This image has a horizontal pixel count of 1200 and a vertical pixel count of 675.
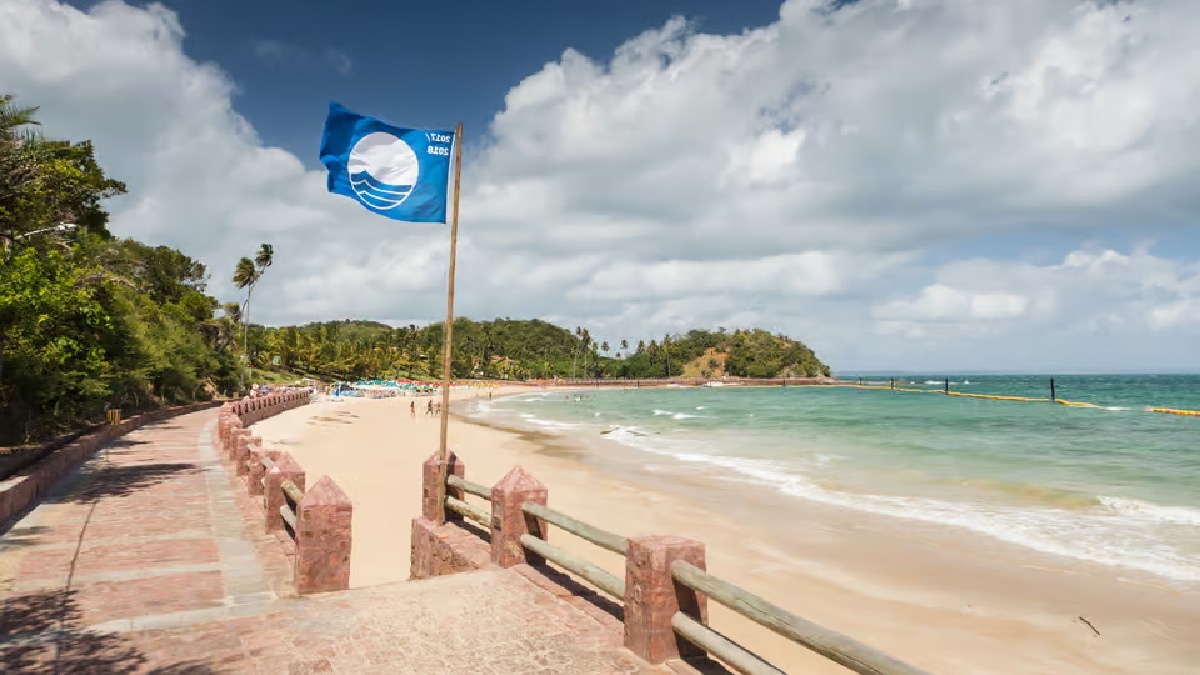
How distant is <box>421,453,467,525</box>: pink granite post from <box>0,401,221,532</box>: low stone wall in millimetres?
6699

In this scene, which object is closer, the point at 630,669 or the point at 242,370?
the point at 630,669

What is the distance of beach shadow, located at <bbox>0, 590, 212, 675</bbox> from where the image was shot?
18.1ft

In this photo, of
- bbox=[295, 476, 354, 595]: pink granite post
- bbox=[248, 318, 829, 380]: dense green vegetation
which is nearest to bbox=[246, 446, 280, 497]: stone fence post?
bbox=[295, 476, 354, 595]: pink granite post

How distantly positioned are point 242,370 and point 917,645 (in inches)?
2712

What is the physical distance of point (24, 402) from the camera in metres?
21.1

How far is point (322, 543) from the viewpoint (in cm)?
744

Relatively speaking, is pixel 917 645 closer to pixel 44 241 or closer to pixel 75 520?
pixel 75 520

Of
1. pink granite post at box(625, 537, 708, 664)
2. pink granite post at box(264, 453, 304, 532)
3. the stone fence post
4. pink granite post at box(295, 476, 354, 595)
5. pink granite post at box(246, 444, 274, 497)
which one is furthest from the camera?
pink granite post at box(246, 444, 274, 497)

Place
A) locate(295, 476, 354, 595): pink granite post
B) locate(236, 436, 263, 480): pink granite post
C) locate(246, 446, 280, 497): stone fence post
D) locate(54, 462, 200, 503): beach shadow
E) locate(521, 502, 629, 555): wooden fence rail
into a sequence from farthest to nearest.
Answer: locate(236, 436, 263, 480): pink granite post
locate(54, 462, 200, 503): beach shadow
locate(246, 446, 280, 497): stone fence post
locate(295, 476, 354, 595): pink granite post
locate(521, 502, 629, 555): wooden fence rail

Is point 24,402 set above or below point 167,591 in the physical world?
above

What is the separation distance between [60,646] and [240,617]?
1.41 m

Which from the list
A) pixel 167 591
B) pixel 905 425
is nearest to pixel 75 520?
pixel 167 591

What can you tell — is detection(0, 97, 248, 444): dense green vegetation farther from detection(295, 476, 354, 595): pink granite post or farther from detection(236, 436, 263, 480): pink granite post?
detection(295, 476, 354, 595): pink granite post

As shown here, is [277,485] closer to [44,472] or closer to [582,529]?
[582,529]
